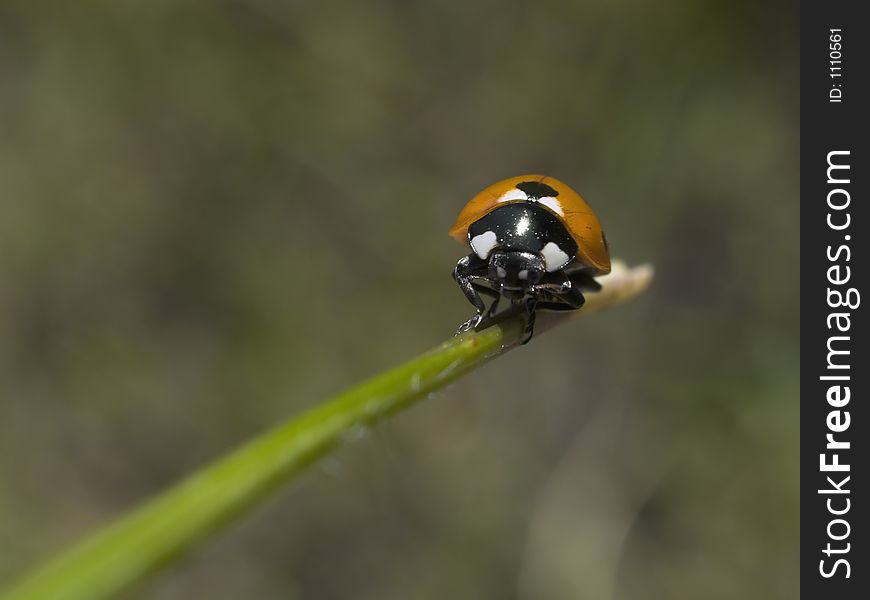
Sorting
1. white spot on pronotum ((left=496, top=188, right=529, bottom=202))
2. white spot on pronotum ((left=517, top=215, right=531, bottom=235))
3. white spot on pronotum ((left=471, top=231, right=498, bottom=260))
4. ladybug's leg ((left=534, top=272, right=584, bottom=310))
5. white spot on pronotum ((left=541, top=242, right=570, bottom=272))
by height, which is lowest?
ladybug's leg ((left=534, top=272, right=584, bottom=310))

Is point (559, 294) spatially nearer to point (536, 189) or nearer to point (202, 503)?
A: point (536, 189)

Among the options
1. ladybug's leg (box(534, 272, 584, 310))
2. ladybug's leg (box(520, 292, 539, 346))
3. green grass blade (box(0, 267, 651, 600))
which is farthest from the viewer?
ladybug's leg (box(534, 272, 584, 310))

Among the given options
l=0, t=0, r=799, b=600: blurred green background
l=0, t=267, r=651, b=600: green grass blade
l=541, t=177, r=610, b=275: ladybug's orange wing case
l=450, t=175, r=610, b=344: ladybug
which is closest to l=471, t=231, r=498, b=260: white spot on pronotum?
l=450, t=175, r=610, b=344: ladybug

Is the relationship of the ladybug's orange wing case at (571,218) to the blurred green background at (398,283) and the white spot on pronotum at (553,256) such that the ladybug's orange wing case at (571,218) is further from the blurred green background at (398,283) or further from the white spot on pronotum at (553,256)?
the blurred green background at (398,283)

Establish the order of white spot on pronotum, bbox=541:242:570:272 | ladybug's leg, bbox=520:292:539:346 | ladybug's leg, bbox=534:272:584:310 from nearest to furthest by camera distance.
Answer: ladybug's leg, bbox=520:292:539:346
ladybug's leg, bbox=534:272:584:310
white spot on pronotum, bbox=541:242:570:272

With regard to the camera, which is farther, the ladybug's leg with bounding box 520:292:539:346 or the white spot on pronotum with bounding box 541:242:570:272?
the white spot on pronotum with bounding box 541:242:570:272
